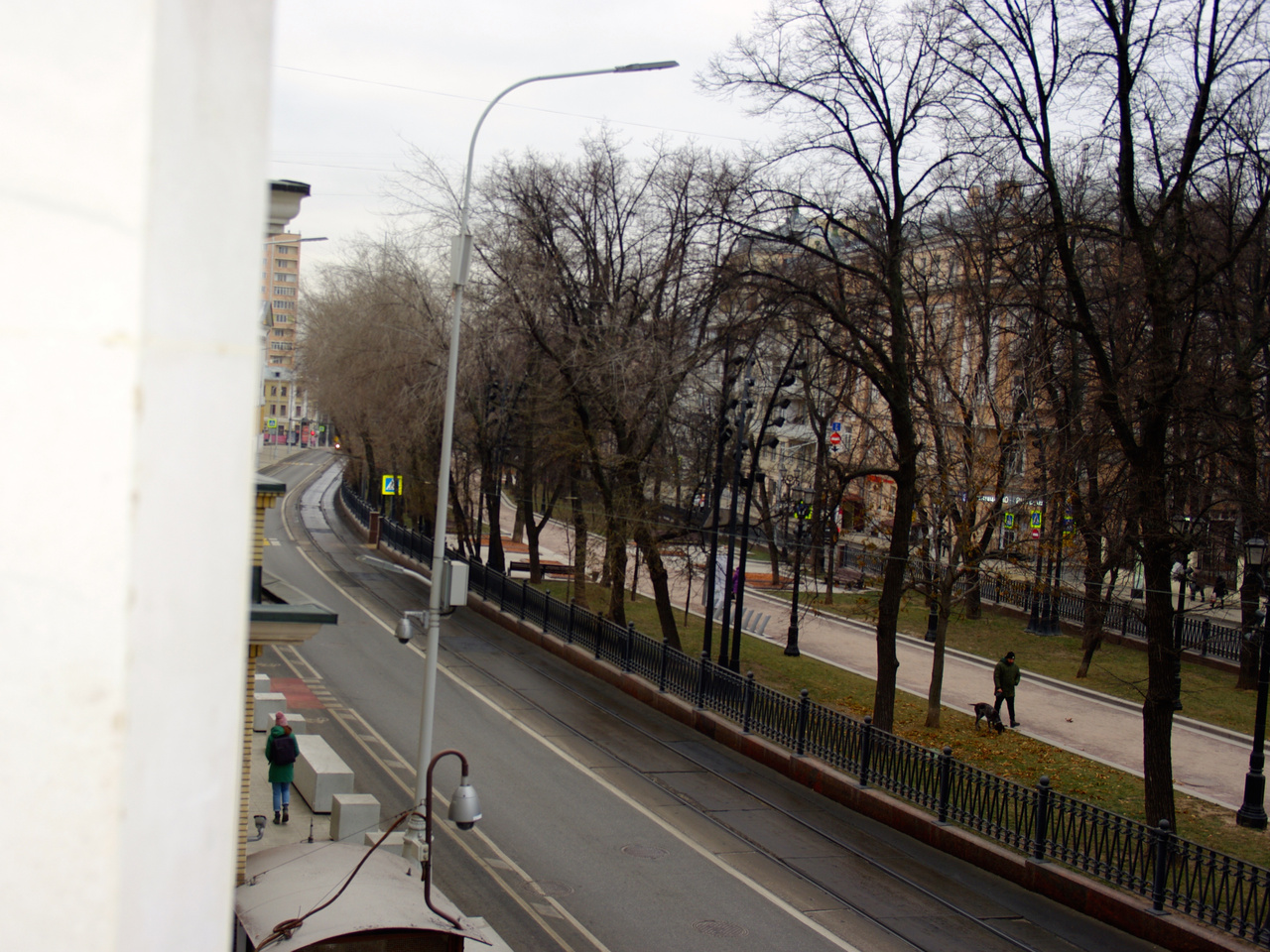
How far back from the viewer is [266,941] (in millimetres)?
6871

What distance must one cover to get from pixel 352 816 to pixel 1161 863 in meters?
9.57

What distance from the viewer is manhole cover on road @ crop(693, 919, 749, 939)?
37.0ft

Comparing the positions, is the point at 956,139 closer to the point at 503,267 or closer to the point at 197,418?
the point at 503,267

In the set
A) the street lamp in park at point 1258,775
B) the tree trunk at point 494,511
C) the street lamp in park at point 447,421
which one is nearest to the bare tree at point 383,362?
the tree trunk at point 494,511

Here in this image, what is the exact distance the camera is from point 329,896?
736cm

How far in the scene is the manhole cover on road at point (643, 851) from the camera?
13.6 metres

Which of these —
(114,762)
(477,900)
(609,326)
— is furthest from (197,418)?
(609,326)

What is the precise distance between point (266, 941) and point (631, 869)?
6.86 m

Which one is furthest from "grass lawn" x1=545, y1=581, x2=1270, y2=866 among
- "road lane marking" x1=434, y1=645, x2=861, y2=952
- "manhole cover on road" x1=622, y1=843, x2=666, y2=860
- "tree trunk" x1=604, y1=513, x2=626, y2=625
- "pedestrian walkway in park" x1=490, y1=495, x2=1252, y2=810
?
"manhole cover on road" x1=622, y1=843, x2=666, y2=860

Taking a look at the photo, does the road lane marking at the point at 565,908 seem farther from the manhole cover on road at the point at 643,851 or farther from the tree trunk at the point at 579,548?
A: the tree trunk at the point at 579,548

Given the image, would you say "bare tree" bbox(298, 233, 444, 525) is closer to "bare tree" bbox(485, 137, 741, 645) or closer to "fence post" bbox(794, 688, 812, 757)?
"bare tree" bbox(485, 137, 741, 645)

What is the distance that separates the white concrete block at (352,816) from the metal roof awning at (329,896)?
4.31 metres

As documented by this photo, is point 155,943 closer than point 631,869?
Yes

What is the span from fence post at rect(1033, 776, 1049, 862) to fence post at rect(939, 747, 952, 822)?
5.40 feet
